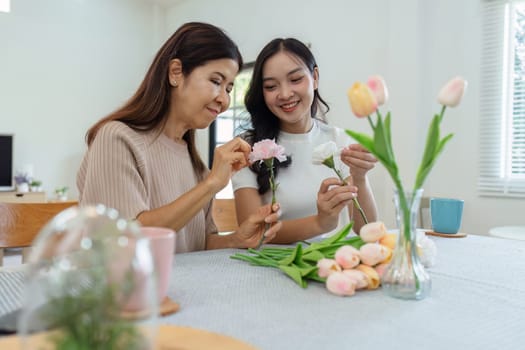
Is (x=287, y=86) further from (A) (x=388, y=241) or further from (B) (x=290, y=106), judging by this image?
(A) (x=388, y=241)

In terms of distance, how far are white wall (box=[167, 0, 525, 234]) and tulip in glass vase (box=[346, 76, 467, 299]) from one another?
2.28 m

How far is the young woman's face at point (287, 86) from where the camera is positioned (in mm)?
1577

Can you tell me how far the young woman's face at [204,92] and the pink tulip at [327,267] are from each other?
0.65 m

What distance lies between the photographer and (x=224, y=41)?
1309 mm

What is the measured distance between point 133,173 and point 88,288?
2.70 feet

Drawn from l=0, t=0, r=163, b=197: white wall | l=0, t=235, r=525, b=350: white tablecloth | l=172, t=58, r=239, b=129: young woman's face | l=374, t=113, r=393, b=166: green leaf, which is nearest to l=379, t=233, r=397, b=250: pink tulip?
l=0, t=235, r=525, b=350: white tablecloth

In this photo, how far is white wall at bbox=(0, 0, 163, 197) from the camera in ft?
15.7

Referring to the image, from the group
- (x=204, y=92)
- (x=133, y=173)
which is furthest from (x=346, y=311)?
(x=204, y=92)

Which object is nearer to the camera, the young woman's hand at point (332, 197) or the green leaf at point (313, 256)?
the green leaf at point (313, 256)

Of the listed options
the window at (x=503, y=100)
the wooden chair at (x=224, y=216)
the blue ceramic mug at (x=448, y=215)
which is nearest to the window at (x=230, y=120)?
the window at (x=503, y=100)

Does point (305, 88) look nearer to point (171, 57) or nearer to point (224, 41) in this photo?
point (224, 41)

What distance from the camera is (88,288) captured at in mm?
358

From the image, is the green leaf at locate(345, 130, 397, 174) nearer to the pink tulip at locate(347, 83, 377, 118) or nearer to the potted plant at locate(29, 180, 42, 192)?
the pink tulip at locate(347, 83, 377, 118)

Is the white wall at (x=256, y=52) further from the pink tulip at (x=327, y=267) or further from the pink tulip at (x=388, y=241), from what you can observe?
Result: the pink tulip at (x=327, y=267)
